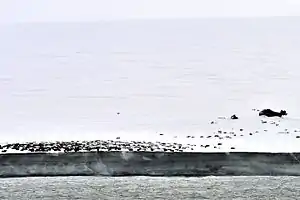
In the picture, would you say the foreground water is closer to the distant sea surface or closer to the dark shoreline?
the dark shoreline

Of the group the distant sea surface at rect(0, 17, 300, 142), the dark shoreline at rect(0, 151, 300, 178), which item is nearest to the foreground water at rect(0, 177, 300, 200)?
the dark shoreline at rect(0, 151, 300, 178)

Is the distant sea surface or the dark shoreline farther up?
the distant sea surface

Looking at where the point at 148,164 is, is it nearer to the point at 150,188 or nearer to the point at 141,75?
the point at 150,188

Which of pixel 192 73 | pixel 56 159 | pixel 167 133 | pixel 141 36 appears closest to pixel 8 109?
pixel 167 133

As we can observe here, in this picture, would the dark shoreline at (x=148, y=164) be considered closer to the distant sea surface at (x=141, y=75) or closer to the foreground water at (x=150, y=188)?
the foreground water at (x=150, y=188)

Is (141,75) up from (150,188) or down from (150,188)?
up

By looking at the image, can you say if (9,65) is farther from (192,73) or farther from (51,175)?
(51,175)

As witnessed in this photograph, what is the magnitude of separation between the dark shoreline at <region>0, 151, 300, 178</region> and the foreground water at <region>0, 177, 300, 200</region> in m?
0.11

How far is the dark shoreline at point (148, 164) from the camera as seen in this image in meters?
3.21

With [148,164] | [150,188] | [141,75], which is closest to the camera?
[150,188]

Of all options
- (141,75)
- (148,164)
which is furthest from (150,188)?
(141,75)

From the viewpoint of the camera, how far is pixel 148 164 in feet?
10.8

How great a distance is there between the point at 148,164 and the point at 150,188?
39cm

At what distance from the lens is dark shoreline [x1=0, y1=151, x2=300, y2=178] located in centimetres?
321
